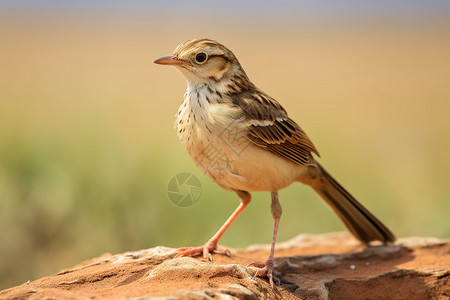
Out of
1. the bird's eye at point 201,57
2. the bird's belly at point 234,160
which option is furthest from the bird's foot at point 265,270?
the bird's eye at point 201,57

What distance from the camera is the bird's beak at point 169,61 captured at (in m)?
5.48

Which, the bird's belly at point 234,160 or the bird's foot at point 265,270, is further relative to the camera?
the bird's belly at point 234,160

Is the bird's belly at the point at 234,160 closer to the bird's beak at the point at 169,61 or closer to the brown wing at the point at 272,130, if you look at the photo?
the brown wing at the point at 272,130

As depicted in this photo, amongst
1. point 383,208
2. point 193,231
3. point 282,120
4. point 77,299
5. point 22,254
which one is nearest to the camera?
point 77,299

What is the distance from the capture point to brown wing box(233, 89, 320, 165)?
18.2ft

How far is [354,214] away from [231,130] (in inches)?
109

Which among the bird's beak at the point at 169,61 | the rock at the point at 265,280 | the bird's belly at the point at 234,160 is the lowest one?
the rock at the point at 265,280

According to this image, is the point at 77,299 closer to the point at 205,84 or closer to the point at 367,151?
the point at 205,84

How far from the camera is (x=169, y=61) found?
5.50 metres

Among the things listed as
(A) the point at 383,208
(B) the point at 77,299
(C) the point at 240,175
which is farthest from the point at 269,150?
(A) the point at 383,208

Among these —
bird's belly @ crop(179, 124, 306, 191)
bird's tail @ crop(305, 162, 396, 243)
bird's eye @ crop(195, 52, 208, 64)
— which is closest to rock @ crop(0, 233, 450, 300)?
bird's tail @ crop(305, 162, 396, 243)

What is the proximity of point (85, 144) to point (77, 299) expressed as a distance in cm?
641

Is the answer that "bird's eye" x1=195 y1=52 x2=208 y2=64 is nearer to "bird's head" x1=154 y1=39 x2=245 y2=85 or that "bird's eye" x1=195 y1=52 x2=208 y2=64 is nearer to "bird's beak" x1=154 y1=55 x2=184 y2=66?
"bird's head" x1=154 y1=39 x2=245 y2=85

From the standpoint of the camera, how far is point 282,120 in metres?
6.09
